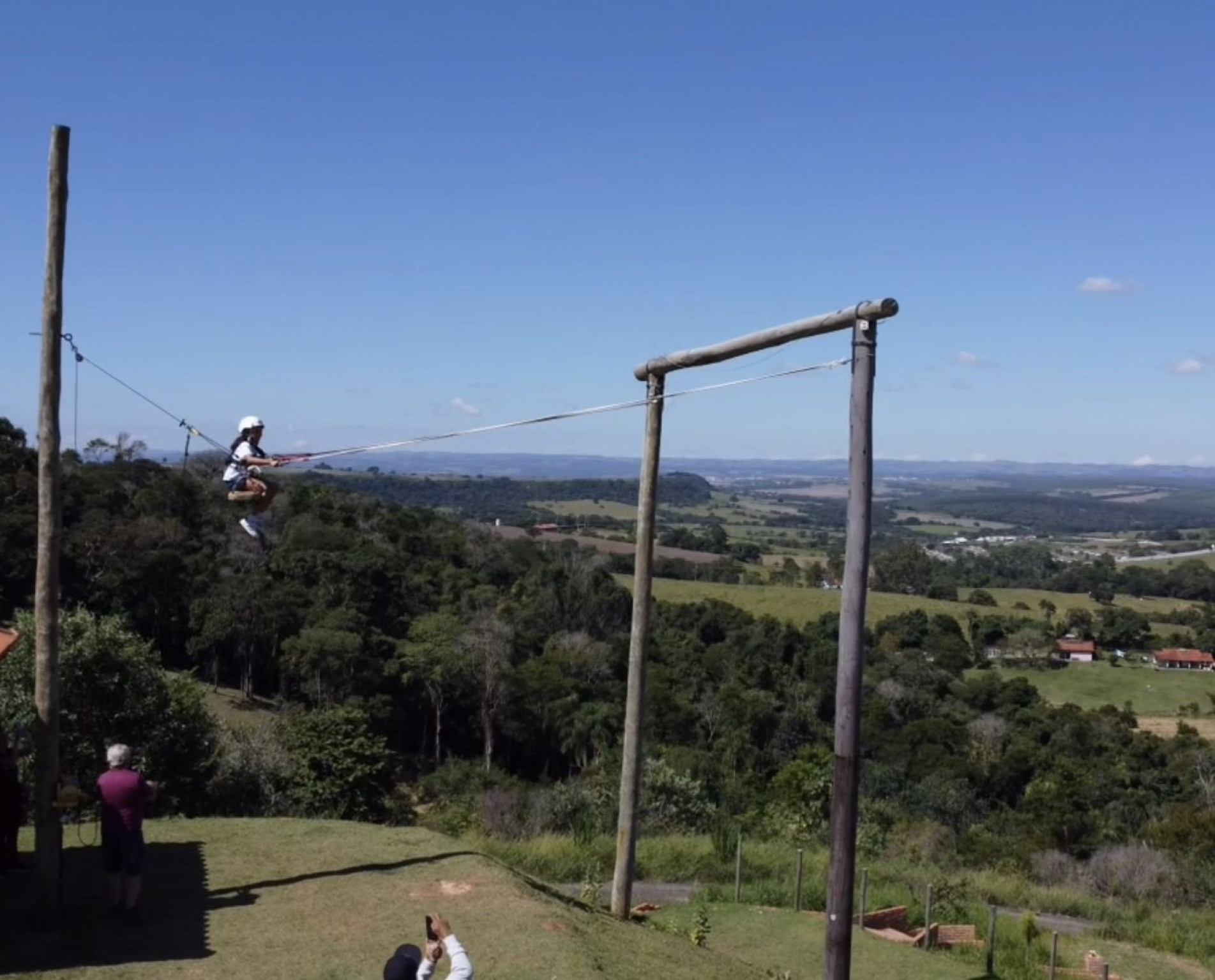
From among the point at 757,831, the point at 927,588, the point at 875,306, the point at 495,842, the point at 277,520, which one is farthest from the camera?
the point at 927,588

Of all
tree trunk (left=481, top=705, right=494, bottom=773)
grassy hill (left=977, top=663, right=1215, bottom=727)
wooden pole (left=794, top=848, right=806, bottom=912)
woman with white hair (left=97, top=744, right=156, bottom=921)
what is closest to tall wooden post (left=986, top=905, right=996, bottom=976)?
wooden pole (left=794, top=848, right=806, bottom=912)

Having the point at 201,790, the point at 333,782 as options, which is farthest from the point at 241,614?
the point at 201,790

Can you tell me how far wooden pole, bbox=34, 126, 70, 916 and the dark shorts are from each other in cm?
34

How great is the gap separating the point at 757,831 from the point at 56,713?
54.7ft

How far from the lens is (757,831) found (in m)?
23.1

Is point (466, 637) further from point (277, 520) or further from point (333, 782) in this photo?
point (333, 782)

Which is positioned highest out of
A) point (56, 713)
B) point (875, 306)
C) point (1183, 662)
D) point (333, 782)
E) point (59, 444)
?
point (875, 306)

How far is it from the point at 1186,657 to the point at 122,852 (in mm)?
79074

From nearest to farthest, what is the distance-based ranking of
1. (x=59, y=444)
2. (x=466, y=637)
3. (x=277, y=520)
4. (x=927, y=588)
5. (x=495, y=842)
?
(x=59, y=444)
(x=495, y=842)
(x=466, y=637)
(x=277, y=520)
(x=927, y=588)

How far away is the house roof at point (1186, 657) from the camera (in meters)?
75.6

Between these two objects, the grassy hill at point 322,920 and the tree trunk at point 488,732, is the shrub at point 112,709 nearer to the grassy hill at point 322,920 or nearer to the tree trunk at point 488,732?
the grassy hill at point 322,920

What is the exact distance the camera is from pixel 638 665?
11133 mm

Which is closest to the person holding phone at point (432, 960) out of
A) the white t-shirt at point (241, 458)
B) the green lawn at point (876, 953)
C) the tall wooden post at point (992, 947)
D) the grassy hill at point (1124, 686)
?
the white t-shirt at point (241, 458)

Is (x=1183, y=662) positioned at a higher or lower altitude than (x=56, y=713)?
lower
